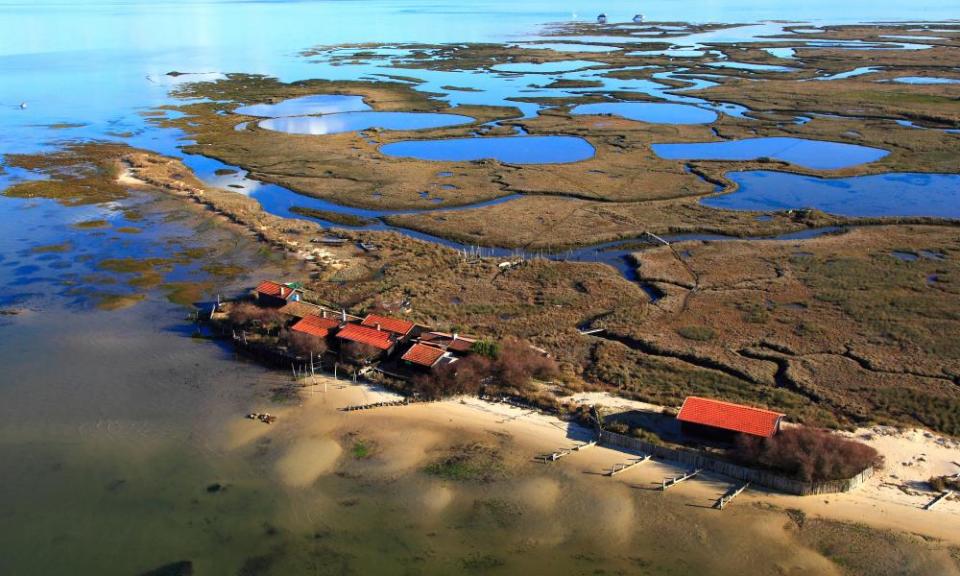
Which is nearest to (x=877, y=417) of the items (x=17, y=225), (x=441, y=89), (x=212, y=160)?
(x=17, y=225)

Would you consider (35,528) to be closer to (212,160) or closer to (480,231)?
(480,231)

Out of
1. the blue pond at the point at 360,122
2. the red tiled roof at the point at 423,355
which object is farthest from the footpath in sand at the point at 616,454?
the blue pond at the point at 360,122

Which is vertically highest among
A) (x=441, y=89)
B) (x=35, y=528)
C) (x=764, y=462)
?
(x=441, y=89)

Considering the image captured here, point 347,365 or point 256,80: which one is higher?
point 256,80

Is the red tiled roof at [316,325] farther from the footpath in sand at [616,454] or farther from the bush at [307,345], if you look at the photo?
the footpath in sand at [616,454]

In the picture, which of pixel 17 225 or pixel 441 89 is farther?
pixel 441 89

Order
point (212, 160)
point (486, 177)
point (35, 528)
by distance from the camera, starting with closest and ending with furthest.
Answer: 1. point (35, 528)
2. point (486, 177)
3. point (212, 160)

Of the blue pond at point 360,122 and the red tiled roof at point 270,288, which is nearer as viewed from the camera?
the red tiled roof at point 270,288

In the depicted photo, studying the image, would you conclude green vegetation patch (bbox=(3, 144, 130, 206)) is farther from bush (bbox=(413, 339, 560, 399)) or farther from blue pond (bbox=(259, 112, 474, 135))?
A: bush (bbox=(413, 339, 560, 399))
